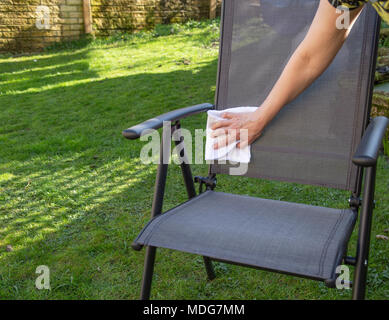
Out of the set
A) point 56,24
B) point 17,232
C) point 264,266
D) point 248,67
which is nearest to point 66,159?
point 17,232

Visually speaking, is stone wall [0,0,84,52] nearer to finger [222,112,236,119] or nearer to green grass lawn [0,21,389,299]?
green grass lawn [0,21,389,299]

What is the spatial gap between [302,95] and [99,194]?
1.81m

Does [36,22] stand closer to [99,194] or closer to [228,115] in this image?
[99,194]

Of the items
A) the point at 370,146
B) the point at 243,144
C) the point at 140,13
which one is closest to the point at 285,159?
the point at 243,144

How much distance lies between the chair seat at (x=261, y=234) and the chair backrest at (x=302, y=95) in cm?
25

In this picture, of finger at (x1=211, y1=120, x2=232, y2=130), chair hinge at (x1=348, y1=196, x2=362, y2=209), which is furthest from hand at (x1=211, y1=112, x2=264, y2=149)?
chair hinge at (x1=348, y1=196, x2=362, y2=209)

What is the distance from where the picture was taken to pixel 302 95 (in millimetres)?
1958

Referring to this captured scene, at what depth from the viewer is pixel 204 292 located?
2.13 meters

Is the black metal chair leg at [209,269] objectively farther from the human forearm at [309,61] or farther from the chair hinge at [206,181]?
the human forearm at [309,61]

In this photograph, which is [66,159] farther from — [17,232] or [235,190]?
[235,190]

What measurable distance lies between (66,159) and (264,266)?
2944mm

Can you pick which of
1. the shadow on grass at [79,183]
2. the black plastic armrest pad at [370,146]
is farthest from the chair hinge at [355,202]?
the shadow on grass at [79,183]

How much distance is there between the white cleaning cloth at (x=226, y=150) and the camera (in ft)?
6.53
